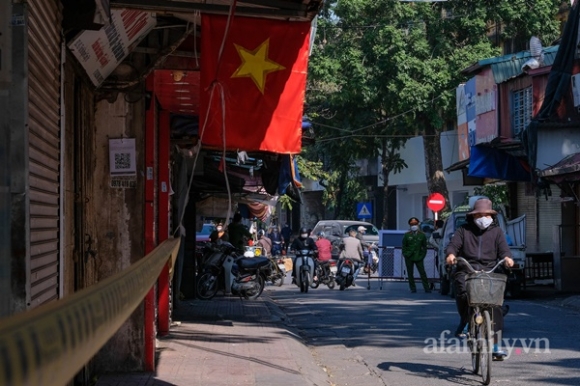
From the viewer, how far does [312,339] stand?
14.6 metres

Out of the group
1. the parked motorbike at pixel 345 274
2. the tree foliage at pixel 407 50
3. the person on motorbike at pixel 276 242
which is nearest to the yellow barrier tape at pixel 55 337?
the parked motorbike at pixel 345 274

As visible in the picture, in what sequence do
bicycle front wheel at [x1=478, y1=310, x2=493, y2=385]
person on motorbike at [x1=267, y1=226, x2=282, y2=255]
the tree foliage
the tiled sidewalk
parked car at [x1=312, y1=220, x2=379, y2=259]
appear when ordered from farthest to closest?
person on motorbike at [x1=267, y1=226, x2=282, y2=255]
parked car at [x1=312, y1=220, x2=379, y2=259]
the tree foliage
the tiled sidewalk
bicycle front wheel at [x1=478, y1=310, x2=493, y2=385]

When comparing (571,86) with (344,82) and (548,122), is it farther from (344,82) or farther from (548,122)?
(344,82)

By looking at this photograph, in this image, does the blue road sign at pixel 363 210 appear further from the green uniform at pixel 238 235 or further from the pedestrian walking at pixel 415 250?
the green uniform at pixel 238 235

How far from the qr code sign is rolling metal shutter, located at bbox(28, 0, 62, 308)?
3.03 meters

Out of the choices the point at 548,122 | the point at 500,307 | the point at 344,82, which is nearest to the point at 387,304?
the point at 548,122

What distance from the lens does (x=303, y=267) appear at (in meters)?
25.0

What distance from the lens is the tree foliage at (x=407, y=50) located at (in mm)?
38344

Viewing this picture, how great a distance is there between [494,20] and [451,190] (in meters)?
12.7

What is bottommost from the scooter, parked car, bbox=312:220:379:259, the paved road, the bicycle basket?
the paved road

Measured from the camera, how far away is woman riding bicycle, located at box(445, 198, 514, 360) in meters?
10.2

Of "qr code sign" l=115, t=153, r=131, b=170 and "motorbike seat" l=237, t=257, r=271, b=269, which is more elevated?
"qr code sign" l=115, t=153, r=131, b=170

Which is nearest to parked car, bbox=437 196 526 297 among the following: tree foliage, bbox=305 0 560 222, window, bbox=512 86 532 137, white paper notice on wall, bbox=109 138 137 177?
window, bbox=512 86 532 137

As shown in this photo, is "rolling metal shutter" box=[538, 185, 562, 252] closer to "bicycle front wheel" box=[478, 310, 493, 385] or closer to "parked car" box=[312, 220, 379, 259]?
"parked car" box=[312, 220, 379, 259]
